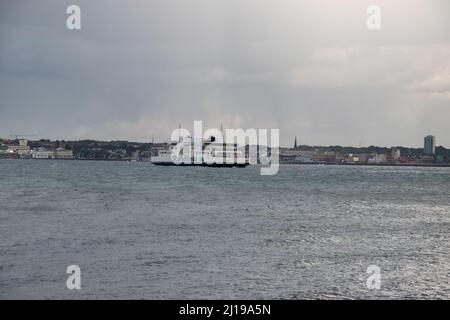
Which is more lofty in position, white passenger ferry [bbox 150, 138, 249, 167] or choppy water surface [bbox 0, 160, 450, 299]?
white passenger ferry [bbox 150, 138, 249, 167]

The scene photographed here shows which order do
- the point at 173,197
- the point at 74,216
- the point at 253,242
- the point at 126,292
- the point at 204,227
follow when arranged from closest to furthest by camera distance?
the point at 126,292, the point at 253,242, the point at 204,227, the point at 74,216, the point at 173,197

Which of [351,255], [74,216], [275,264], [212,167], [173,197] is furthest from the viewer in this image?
[212,167]

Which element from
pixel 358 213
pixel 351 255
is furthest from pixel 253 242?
pixel 358 213

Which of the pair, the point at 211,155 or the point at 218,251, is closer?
the point at 218,251

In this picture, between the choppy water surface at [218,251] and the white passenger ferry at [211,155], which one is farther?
the white passenger ferry at [211,155]

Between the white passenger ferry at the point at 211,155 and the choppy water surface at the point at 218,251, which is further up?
the white passenger ferry at the point at 211,155

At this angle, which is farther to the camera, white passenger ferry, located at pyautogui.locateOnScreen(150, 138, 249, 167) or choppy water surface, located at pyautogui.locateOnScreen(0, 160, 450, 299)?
white passenger ferry, located at pyautogui.locateOnScreen(150, 138, 249, 167)

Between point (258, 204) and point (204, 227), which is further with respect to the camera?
point (258, 204)

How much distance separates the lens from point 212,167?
105250mm

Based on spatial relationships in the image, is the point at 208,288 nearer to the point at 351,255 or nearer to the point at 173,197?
the point at 351,255

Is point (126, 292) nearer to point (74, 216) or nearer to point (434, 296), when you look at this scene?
point (434, 296)

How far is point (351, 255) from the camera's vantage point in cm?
1803

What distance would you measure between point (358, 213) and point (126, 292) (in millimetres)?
20453
